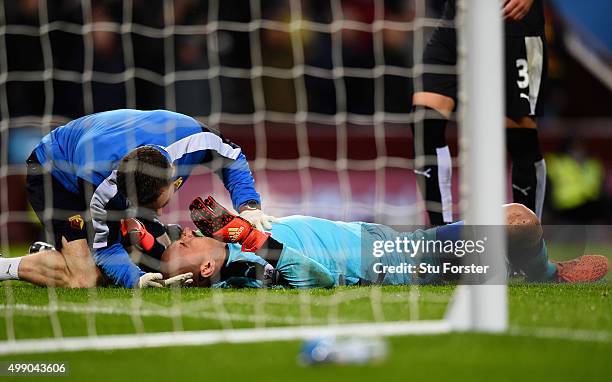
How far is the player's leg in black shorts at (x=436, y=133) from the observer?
17.8 feet

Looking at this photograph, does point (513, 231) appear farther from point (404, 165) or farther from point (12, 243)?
point (12, 243)

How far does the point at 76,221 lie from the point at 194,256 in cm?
67

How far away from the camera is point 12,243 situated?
888 centimetres

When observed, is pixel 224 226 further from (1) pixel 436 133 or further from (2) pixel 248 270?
(1) pixel 436 133

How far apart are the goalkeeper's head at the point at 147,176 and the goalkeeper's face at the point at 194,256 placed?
0.21 m

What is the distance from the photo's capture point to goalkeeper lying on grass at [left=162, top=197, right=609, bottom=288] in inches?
186

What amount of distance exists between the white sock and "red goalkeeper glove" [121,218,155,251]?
1.83ft

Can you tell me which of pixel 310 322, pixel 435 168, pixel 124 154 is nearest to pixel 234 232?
pixel 124 154

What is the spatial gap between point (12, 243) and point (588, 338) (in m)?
6.64

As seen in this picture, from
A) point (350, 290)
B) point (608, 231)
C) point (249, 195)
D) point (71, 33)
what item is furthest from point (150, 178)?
point (608, 231)

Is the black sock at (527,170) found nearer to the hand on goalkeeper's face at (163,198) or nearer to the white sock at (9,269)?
the hand on goalkeeper's face at (163,198)

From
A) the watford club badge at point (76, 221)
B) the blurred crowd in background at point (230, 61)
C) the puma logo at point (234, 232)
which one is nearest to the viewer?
the puma logo at point (234, 232)

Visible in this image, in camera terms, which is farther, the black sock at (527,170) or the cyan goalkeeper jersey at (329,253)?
the black sock at (527,170)

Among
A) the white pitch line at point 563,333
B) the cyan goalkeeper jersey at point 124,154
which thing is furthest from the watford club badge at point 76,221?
the white pitch line at point 563,333
